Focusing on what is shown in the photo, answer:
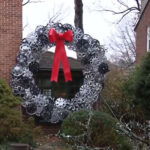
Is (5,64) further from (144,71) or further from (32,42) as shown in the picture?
(144,71)

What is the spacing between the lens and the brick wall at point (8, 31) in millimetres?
14875

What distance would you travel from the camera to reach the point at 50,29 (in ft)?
50.4

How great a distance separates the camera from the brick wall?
14.9m

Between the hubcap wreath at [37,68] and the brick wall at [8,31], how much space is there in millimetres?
339

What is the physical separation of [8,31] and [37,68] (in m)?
1.77

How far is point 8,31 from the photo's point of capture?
1495cm

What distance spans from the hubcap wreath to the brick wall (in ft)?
1.11

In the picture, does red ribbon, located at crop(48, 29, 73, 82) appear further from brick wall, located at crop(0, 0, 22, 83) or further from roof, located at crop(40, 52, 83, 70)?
brick wall, located at crop(0, 0, 22, 83)

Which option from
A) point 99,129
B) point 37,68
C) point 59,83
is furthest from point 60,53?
point 99,129

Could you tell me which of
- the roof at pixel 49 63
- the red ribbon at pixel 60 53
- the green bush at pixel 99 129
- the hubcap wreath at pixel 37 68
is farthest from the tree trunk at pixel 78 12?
the green bush at pixel 99 129

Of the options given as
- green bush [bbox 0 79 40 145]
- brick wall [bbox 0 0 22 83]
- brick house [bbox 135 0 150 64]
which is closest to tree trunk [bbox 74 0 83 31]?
brick house [bbox 135 0 150 64]

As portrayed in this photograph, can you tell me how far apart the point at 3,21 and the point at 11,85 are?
236 cm

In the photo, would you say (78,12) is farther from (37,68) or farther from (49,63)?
(37,68)

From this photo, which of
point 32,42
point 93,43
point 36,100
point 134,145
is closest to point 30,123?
point 36,100
